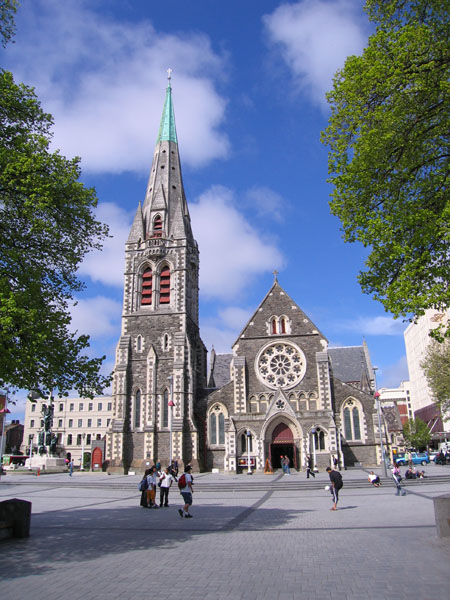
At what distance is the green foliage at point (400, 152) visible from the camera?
1105 cm

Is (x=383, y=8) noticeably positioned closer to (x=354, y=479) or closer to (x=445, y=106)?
(x=445, y=106)

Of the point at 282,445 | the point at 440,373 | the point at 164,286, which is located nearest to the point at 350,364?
the point at 440,373

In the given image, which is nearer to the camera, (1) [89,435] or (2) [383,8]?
(2) [383,8]

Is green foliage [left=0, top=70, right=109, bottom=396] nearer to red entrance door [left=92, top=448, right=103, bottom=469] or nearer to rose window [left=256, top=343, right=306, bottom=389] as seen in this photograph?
rose window [left=256, top=343, right=306, bottom=389]

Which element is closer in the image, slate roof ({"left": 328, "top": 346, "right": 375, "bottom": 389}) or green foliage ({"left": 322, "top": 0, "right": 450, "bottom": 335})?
green foliage ({"left": 322, "top": 0, "right": 450, "bottom": 335})

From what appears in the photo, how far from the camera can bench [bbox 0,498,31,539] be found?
11.0 m

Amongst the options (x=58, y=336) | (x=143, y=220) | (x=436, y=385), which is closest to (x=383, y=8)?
(x=58, y=336)

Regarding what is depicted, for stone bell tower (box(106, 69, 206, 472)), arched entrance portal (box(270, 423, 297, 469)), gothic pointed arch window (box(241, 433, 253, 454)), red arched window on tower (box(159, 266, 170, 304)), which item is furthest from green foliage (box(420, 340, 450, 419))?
red arched window on tower (box(159, 266, 170, 304))

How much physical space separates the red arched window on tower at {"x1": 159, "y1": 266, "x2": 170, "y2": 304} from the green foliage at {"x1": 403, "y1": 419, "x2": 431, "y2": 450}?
56599 mm

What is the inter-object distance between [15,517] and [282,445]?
28.1m

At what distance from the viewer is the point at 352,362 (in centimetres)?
5062

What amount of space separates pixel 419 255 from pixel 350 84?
182 inches

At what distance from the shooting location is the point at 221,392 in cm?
3919

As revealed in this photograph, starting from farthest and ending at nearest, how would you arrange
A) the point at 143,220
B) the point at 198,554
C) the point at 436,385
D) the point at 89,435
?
the point at 89,435 → the point at 143,220 → the point at 436,385 → the point at 198,554
